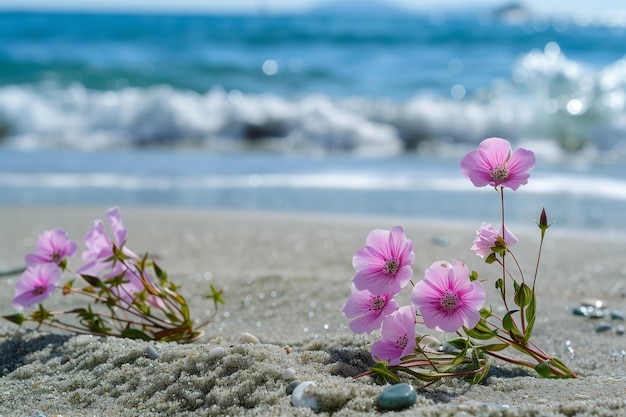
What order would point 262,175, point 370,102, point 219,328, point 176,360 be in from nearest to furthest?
point 176,360 < point 219,328 < point 262,175 < point 370,102

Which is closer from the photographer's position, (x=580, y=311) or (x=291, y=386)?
(x=291, y=386)

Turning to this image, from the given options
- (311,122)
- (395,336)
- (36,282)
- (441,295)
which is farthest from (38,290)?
(311,122)

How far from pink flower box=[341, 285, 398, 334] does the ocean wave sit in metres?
7.99

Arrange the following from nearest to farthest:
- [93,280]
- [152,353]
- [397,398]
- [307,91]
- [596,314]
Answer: [397,398] < [152,353] < [93,280] < [596,314] < [307,91]

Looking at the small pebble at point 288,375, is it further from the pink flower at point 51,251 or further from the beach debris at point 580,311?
the beach debris at point 580,311

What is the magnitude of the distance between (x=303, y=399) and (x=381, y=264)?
14.2 inches

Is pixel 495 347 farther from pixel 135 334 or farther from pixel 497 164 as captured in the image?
pixel 135 334

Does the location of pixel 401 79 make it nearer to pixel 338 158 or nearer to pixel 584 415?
pixel 338 158

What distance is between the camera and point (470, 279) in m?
1.83

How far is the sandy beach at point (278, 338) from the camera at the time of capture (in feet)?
6.03

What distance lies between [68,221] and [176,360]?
10.1ft

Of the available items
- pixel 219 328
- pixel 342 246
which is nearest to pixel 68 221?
pixel 342 246

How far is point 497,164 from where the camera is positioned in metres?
1.88

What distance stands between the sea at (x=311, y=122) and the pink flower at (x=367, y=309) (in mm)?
3308
